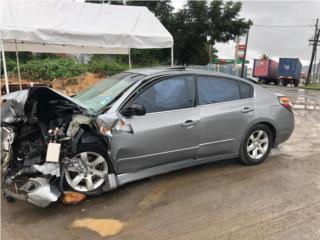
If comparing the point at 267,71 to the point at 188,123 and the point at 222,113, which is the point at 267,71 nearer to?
the point at 222,113

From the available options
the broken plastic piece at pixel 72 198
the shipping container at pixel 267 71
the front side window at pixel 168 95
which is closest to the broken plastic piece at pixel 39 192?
the broken plastic piece at pixel 72 198

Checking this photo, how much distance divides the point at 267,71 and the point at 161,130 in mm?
39052

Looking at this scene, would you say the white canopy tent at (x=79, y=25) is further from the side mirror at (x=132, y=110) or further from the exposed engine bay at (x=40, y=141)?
the side mirror at (x=132, y=110)

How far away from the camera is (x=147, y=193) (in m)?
4.19

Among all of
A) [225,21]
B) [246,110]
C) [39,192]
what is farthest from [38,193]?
[225,21]

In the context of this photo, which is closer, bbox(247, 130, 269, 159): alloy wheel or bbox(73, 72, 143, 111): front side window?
bbox(73, 72, 143, 111): front side window

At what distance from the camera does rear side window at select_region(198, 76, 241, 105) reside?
463 centimetres

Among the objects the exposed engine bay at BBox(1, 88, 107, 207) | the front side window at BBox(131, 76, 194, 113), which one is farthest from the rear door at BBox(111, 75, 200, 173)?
the exposed engine bay at BBox(1, 88, 107, 207)

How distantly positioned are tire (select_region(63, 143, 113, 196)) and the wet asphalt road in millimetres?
211

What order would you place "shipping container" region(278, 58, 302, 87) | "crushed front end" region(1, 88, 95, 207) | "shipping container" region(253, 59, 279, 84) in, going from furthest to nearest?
"shipping container" region(253, 59, 279, 84) < "shipping container" region(278, 58, 302, 87) < "crushed front end" region(1, 88, 95, 207)

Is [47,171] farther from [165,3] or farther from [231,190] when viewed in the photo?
[165,3]

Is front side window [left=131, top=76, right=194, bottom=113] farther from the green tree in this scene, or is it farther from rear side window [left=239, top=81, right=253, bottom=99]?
the green tree

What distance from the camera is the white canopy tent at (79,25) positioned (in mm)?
6723

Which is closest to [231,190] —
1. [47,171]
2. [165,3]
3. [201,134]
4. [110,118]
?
[201,134]
